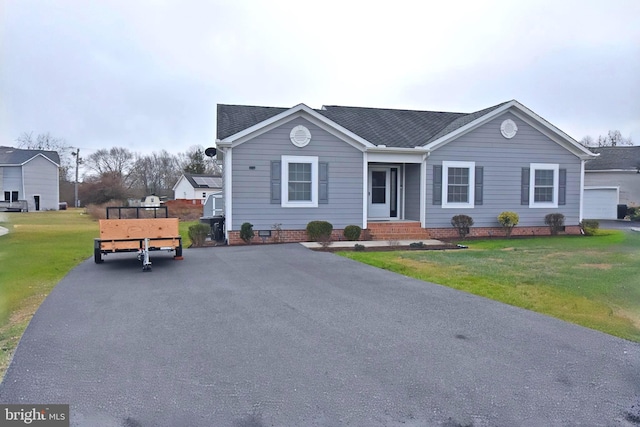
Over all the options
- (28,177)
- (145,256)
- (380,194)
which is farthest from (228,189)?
(28,177)

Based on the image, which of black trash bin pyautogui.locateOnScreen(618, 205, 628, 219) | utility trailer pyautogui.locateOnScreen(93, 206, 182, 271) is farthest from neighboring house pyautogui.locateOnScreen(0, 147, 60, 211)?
black trash bin pyautogui.locateOnScreen(618, 205, 628, 219)

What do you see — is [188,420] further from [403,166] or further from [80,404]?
[403,166]

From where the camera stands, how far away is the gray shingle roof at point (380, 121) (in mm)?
16750

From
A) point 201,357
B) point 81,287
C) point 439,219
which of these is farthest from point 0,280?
point 439,219

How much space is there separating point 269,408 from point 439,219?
47.3ft

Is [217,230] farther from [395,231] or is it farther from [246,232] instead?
[395,231]

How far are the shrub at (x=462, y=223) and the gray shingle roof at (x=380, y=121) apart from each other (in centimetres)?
293

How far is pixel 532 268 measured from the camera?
10398 millimetres

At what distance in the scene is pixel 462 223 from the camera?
17.1 m

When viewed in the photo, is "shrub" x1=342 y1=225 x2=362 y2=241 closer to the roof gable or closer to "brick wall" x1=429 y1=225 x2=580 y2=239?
the roof gable

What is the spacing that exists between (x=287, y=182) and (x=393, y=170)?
15.4 feet

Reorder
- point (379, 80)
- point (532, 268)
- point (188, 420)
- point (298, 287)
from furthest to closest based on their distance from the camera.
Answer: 1. point (379, 80)
2. point (532, 268)
3. point (298, 287)
4. point (188, 420)

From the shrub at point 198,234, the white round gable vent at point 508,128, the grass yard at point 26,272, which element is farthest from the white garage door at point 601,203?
the grass yard at point 26,272

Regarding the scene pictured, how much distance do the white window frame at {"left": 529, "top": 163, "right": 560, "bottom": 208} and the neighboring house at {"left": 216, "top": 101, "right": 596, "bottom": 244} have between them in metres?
0.04
